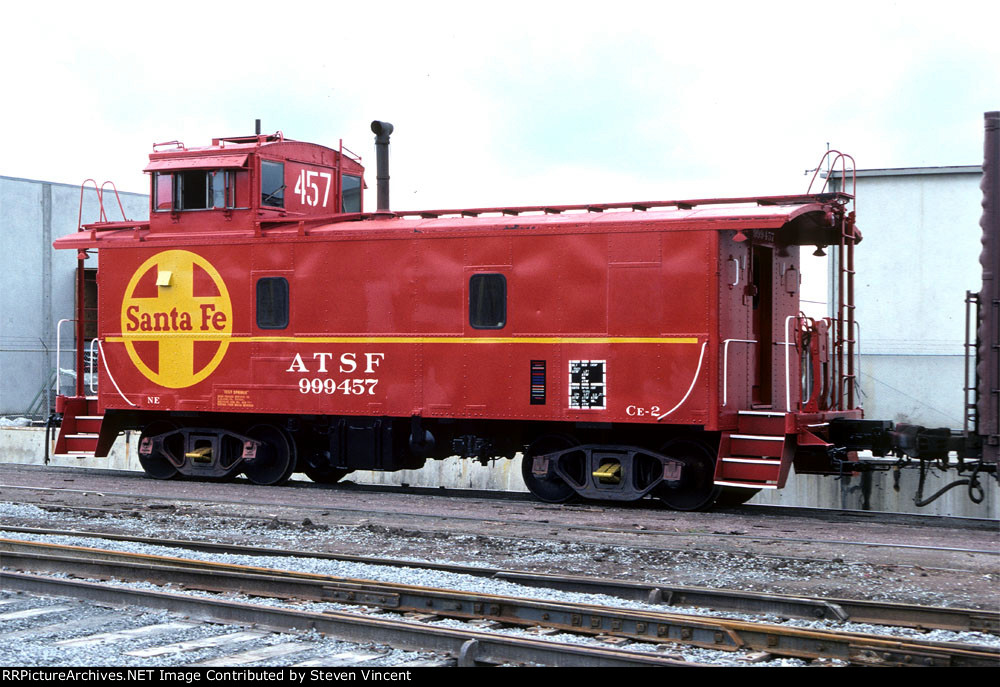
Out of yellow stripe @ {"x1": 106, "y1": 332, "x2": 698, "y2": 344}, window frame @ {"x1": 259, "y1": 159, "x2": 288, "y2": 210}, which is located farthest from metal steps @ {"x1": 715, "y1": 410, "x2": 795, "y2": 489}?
window frame @ {"x1": 259, "y1": 159, "x2": 288, "y2": 210}

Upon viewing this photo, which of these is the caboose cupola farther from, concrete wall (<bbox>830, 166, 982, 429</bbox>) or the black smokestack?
concrete wall (<bbox>830, 166, 982, 429</bbox>)

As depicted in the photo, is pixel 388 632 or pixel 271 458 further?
pixel 271 458

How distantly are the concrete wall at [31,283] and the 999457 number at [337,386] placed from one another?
16.6 meters

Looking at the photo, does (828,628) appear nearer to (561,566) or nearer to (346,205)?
(561,566)

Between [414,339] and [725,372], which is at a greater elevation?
[414,339]

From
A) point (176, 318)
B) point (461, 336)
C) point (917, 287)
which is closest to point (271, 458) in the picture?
point (176, 318)

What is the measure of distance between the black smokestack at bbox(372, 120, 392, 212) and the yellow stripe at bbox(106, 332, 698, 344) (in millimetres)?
3493

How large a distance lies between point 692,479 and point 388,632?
779 centimetres

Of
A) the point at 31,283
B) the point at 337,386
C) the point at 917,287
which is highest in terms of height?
the point at 31,283

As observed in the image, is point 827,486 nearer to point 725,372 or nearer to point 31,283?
point 725,372

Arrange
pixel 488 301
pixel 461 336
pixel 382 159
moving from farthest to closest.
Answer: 1. pixel 382 159
2. pixel 461 336
3. pixel 488 301

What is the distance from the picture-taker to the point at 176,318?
58.6ft

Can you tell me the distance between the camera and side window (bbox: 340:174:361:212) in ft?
64.6
